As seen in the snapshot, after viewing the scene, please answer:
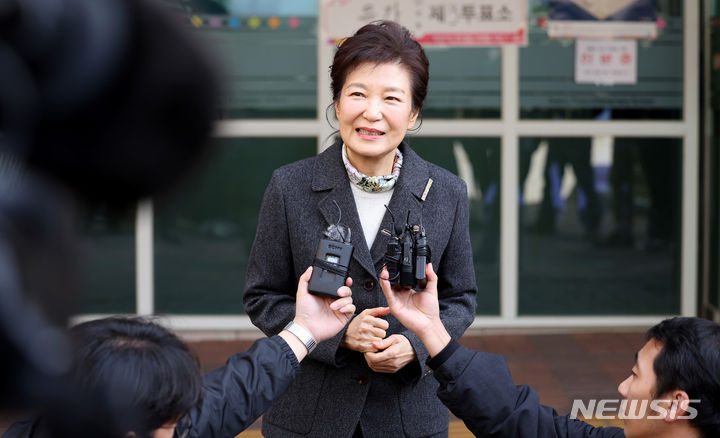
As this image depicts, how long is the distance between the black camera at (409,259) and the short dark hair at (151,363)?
600 millimetres

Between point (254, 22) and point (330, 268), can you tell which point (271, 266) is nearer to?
point (330, 268)

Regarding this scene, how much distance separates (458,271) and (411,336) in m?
0.29

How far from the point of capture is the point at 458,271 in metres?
2.36

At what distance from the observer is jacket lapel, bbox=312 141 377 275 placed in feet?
7.43

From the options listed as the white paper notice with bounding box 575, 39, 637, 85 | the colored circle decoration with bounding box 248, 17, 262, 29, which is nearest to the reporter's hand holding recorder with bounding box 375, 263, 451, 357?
the colored circle decoration with bounding box 248, 17, 262, 29

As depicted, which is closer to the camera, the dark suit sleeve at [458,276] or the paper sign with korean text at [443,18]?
the dark suit sleeve at [458,276]

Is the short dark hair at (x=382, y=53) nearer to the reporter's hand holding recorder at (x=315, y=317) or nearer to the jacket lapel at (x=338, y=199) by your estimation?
the jacket lapel at (x=338, y=199)

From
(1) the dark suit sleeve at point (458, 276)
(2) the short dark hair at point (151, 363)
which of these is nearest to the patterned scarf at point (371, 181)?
(1) the dark suit sleeve at point (458, 276)

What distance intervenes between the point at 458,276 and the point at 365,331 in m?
0.40

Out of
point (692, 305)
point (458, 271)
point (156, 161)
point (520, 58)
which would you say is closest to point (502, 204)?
point (520, 58)

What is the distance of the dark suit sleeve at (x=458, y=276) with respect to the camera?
2.26m

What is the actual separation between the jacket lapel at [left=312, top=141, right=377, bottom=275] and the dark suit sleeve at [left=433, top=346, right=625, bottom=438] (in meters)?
0.55

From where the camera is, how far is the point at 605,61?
5895 millimetres

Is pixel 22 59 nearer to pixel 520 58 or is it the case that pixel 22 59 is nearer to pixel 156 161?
pixel 156 161
